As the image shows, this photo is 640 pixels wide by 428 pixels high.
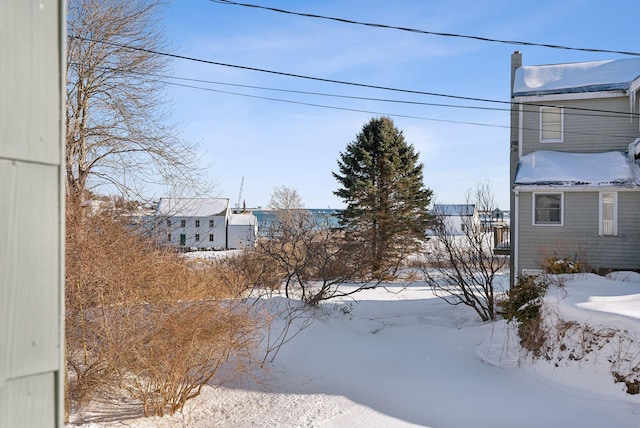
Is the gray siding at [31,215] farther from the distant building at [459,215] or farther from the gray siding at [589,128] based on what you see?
the gray siding at [589,128]

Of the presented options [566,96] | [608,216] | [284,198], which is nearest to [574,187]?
[608,216]

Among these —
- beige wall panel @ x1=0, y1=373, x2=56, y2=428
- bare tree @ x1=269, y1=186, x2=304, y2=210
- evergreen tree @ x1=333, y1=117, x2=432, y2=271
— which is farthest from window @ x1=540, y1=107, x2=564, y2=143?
bare tree @ x1=269, y1=186, x2=304, y2=210

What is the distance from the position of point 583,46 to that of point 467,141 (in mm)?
8444

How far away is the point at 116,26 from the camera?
40.6 ft

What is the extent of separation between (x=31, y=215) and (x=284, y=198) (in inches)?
1461

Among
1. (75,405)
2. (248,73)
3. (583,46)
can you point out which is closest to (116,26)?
(248,73)

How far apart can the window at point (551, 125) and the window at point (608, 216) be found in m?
2.41

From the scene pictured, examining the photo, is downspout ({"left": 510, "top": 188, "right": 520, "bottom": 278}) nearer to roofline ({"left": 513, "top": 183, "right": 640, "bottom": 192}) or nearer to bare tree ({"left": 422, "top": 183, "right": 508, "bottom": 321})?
roofline ({"left": 513, "top": 183, "right": 640, "bottom": 192})

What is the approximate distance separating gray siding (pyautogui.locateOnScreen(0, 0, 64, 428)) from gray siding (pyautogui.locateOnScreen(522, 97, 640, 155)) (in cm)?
1536

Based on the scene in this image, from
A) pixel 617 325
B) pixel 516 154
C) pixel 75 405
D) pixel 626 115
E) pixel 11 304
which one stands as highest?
pixel 626 115

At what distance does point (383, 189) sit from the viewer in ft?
82.5

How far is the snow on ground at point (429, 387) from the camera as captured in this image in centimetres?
596

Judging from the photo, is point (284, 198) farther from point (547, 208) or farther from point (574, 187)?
point (574, 187)

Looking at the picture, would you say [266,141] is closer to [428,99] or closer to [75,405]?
[428,99]
